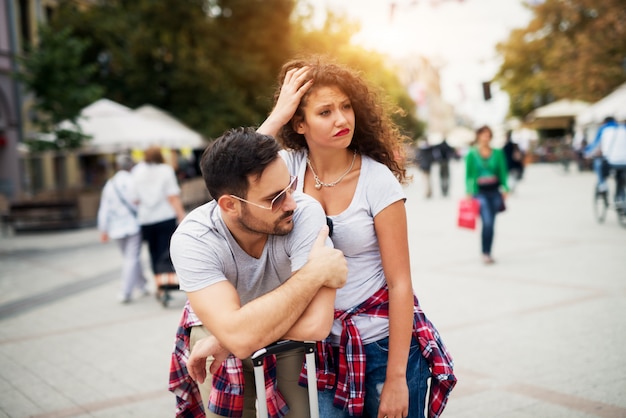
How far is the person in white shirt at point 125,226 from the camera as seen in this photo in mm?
7684

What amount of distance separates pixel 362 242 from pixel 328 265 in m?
0.26

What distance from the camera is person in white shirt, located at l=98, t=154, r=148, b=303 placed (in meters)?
7.68

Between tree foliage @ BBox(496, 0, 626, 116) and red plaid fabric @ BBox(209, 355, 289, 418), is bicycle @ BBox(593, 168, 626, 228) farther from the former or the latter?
tree foliage @ BBox(496, 0, 626, 116)

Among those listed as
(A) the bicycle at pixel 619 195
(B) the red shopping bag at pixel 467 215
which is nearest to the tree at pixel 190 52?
(A) the bicycle at pixel 619 195

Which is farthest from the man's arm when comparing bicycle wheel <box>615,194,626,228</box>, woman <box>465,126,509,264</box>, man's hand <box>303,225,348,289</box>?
bicycle wheel <box>615,194,626,228</box>

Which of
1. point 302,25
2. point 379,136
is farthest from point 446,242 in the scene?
point 302,25

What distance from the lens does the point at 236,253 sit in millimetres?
2121

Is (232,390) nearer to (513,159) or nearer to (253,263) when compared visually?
(253,263)

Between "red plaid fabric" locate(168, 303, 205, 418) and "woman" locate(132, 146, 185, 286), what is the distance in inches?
203

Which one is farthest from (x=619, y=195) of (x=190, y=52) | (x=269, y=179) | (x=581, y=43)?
(x=190, y=52)

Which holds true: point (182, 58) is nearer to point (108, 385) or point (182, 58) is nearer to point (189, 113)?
point (189, 113)

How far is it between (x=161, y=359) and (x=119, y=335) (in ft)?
3.49

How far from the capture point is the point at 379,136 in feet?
7.67

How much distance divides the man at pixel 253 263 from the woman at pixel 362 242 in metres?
0.14
